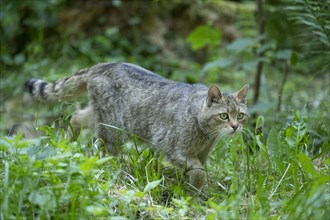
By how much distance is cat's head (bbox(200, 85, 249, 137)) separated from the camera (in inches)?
160

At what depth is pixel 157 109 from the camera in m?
4.54

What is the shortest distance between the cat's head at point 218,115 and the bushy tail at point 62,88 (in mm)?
1417

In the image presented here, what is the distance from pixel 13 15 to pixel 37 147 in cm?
592

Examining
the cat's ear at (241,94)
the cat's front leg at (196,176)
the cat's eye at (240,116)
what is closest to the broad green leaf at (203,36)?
the cat's ear at (241,94)

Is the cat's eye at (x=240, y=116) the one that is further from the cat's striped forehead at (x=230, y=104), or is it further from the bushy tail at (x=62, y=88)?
the bushy tail at (x=62, y=88)

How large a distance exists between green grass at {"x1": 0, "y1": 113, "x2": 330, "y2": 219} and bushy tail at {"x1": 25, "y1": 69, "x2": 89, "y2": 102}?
43.6 inches

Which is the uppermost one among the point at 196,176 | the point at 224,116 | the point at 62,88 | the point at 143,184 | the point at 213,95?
the point at 213,95

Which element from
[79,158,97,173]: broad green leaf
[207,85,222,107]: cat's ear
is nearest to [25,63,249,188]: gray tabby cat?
[207,85,222,107]: cat's ear

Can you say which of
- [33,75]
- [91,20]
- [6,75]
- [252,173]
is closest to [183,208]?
[252,173]

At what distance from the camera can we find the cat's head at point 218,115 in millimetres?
4059

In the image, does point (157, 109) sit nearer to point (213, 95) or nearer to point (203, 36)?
point (213, 95)

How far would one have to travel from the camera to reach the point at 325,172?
11.7ft

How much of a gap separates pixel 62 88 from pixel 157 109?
106 centimetres

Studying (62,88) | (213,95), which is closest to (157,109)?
(213,95)
